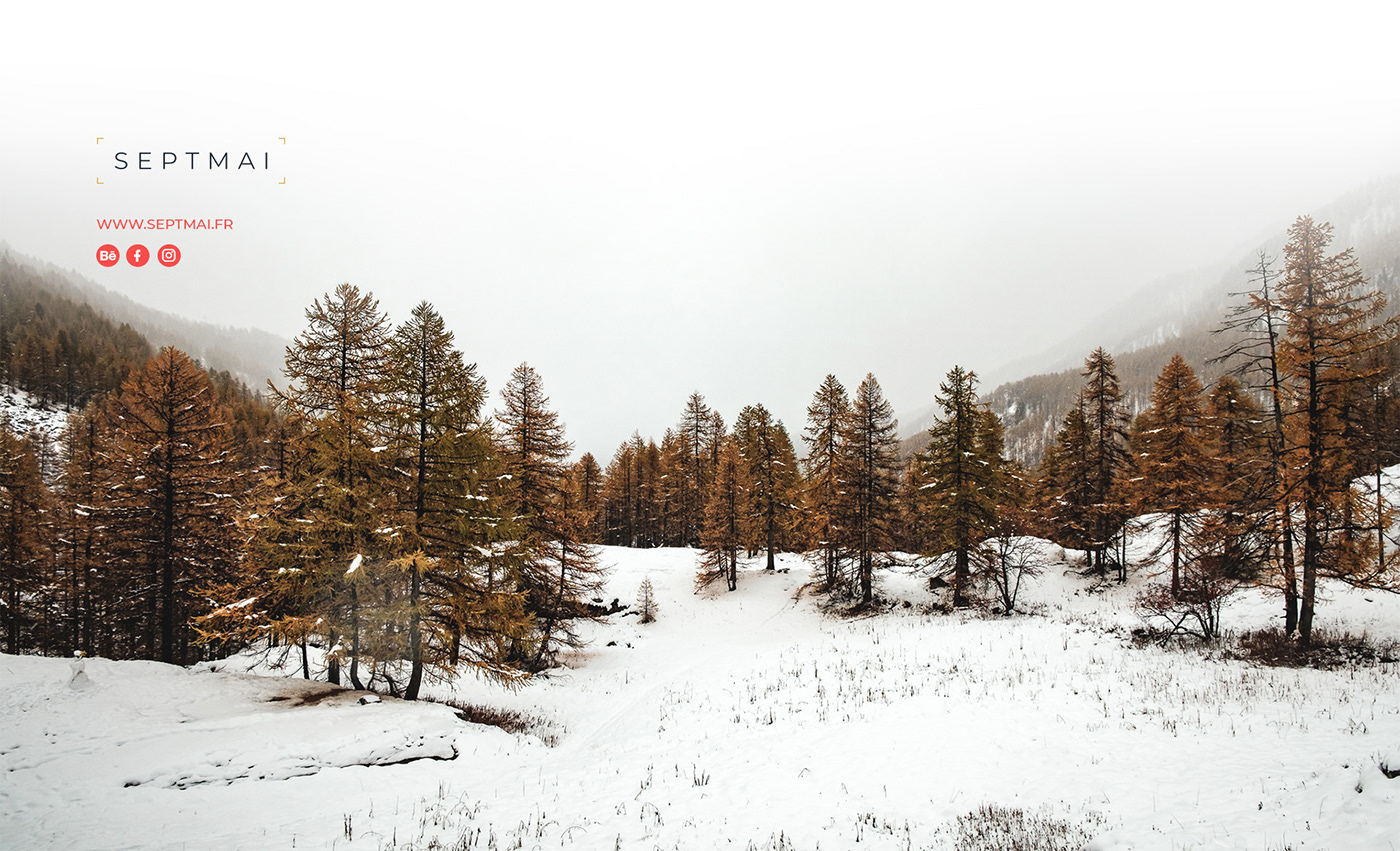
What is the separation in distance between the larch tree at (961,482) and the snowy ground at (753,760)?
376 inches

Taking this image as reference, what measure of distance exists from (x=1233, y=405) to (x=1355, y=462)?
14.5 metres

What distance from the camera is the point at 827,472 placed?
1179 inches

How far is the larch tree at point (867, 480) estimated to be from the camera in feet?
92.2

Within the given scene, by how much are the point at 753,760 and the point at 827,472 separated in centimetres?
2108

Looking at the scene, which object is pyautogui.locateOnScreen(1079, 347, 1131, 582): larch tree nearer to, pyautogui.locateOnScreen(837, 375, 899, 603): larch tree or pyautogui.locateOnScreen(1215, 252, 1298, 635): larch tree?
pyautogui.locateOnScreen(837, 375, 899, 603): larch tree

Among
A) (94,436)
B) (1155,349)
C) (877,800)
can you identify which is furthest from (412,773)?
(1155,349)

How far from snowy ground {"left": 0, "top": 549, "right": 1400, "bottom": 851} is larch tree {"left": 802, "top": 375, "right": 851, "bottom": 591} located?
43.0 ft

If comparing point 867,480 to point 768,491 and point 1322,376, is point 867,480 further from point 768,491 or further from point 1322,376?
point 1322,376

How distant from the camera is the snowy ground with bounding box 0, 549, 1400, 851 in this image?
683cm

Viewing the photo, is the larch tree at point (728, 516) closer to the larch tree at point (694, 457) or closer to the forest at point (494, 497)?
the forest at point (494, 497)

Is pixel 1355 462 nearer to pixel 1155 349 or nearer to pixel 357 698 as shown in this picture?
pixel 357 698

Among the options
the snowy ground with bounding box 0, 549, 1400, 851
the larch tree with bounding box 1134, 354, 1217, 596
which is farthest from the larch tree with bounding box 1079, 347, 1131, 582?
the snowy ground with bounding box 0, 549, 1400, 851

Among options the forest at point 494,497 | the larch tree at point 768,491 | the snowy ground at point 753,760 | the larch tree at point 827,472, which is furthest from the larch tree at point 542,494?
Result: the larch tree at point 768,491

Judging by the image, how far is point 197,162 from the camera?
11.1 m
